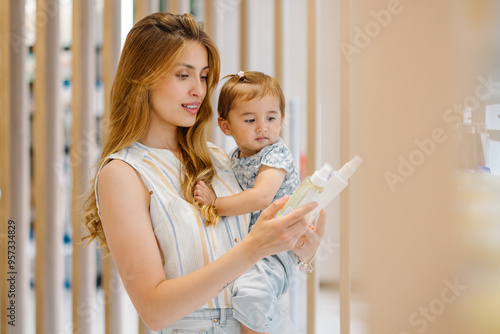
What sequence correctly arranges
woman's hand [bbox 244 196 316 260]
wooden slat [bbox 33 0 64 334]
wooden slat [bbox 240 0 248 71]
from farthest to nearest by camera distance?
wooden slat [bbox 33 0 64 334], wooden slat [bbox 240 0 248 71], woman's hand [bbox 244 196 316 260]

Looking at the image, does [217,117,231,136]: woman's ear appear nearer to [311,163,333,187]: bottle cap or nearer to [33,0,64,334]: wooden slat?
[311,163,333,187]: bottle cap

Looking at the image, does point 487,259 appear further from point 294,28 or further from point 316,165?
point 294,28

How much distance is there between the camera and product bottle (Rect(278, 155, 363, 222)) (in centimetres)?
108

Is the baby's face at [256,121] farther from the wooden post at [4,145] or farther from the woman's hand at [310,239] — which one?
the wooden post at [4,145]

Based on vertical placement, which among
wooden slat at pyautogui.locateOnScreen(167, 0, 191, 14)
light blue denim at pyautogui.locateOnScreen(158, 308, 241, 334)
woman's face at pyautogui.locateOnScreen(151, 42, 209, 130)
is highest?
wooden slat at pyautogui.locateOnScreen(167, 0, 191, 14)

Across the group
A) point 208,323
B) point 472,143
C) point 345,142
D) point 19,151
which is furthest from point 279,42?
point 19,151

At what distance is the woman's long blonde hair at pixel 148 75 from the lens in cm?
132

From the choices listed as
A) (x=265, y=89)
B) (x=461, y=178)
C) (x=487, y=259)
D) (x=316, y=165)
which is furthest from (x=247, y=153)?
(x=487, y=259)

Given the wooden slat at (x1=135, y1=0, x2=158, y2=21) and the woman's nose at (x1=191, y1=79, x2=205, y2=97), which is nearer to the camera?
the woman's nose at (x1=191, y1=79, x2=205, y2=97)

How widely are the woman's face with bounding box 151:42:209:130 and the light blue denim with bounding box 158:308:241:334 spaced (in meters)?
0.51

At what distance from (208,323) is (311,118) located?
2.83 feet

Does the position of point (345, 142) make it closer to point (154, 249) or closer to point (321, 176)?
point (321, 176)

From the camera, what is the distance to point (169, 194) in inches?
51.3

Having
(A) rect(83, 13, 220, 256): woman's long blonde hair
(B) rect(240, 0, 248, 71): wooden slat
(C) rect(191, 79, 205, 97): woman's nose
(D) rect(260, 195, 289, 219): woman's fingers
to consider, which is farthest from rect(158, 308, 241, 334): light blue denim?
(B) rect(240, 0, 248, 71): wooden slat
